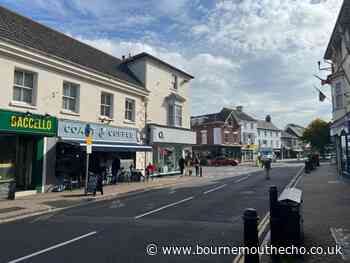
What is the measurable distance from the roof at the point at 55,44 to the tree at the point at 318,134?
51303 mm

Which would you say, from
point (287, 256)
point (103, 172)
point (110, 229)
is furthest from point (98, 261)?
point (103, 172)

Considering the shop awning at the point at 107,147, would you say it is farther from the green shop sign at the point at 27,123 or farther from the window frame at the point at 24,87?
the window frame at the point at 24,87

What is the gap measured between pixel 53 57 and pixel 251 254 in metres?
15.8

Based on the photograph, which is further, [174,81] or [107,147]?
[174,81]

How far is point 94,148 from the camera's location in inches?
681

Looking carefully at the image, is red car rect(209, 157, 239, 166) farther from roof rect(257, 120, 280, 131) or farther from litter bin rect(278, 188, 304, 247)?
litter bin rect(278, 188, 304, 247)

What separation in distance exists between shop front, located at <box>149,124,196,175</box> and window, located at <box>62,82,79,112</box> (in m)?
7.90

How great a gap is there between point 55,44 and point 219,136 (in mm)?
43827

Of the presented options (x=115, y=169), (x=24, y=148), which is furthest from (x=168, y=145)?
(x=24, y=148)

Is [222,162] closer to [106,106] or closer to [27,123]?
[106,106]

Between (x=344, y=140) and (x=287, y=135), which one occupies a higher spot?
(x=287, y=135)

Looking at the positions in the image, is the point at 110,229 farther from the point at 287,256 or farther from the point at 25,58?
the point at 25,58

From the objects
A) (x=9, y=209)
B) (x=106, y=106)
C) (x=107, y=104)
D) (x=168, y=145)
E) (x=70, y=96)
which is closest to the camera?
(x=9, y=209)

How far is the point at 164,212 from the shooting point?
10.3 m
